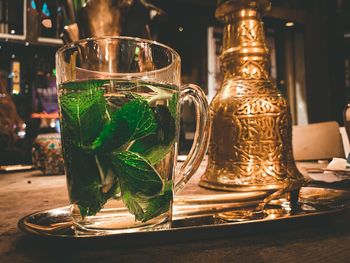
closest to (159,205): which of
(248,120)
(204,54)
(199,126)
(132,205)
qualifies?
(132,205)

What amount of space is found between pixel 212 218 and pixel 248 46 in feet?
1.33

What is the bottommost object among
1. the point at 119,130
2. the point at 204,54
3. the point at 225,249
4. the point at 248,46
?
the point at 225,249

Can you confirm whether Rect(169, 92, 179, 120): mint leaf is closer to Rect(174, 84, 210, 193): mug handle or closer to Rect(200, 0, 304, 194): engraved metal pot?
Rect(174, 84, 210, 193): mug handle

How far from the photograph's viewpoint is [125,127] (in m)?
0.35

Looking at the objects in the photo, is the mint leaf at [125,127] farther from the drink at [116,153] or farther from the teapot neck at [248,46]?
the teapot neck at [248,46]

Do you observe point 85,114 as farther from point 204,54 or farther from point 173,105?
point 204,54

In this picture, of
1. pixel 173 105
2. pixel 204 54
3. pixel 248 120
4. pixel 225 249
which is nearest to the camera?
pixel 225 249

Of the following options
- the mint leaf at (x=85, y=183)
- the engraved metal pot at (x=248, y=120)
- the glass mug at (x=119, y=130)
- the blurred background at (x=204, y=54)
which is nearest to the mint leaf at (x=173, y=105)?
the glass mug at (x=119, y=130)

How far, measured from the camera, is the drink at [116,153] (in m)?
0.35

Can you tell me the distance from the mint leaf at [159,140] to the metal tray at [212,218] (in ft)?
0.27

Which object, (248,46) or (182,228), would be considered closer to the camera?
(182,228)

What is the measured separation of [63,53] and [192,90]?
0.57ft

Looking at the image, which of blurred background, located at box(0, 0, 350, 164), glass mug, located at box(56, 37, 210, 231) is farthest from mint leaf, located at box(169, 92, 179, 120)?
blurred background, located at box(0, 0, 350, 164)

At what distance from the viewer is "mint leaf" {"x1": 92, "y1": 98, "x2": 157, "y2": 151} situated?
347mm
